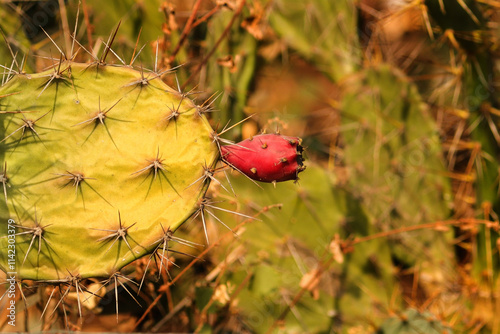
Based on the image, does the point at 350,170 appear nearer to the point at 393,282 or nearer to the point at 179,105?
the point at 393,282

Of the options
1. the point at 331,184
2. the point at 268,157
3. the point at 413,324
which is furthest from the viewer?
the point at 331,184

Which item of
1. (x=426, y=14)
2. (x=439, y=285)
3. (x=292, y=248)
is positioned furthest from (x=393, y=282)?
(x=426, y=14)

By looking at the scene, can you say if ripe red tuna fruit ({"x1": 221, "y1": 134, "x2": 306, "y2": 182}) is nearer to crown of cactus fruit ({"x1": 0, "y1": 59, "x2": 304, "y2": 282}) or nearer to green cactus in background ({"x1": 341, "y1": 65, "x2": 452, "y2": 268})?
crown of cactus fruit ({"x1": 0, "y1": 59, "x2": 304, "y2": 282})

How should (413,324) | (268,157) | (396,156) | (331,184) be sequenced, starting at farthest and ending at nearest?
(396,156)
(331,184)
(413,324)
(268,157)

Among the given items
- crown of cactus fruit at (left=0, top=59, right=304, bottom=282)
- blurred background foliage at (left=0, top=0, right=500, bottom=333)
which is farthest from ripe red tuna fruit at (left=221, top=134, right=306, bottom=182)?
blurred background foliage at (left=0, top=0, right=500, bottom=333)

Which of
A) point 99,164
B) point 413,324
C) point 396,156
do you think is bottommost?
point 413,324

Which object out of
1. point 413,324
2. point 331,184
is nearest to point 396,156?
point 331,184

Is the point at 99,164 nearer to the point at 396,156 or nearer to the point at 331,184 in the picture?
the point at 331,184

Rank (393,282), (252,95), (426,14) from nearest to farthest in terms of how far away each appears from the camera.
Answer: (426,14), (393,282), (252,95)
